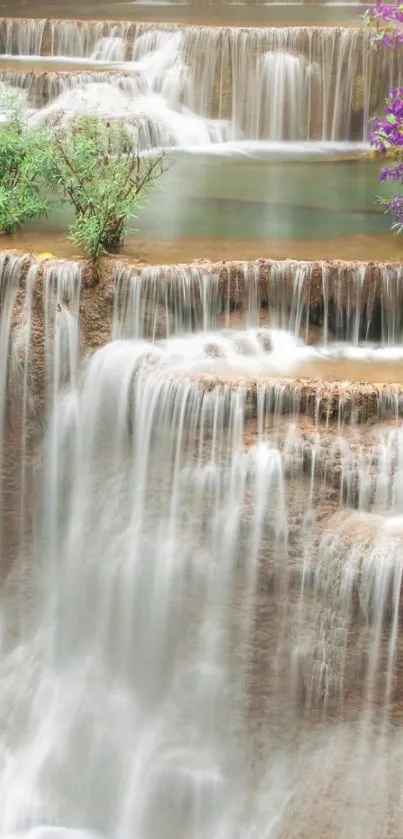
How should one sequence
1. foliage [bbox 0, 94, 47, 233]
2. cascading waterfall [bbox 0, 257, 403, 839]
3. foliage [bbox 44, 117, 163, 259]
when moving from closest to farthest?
cascading waterfall [bbox 0, 257, 403, 839], foliage [bbox 44, 117, 163, 259], foliage [bbox 0, 94, 47, 233]

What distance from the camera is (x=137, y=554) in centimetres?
761

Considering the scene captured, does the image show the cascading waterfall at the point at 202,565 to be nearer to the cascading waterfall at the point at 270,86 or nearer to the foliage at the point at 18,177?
the foliage at the point at 18,177

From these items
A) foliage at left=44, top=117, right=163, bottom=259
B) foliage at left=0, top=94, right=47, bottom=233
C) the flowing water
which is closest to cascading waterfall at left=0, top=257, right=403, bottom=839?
the flowing water

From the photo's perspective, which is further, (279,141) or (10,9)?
(10,9)

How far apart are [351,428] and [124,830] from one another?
10.5 feet

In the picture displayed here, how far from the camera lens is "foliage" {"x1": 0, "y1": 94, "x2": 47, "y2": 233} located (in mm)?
9219

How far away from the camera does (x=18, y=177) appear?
9422mm

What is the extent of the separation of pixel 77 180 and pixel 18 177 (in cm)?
83

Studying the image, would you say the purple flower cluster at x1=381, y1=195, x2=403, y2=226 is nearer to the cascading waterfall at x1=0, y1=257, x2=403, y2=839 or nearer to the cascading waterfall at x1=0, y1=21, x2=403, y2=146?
the cascading waterfall at x1=0, y1=257, x2=403, y2=839

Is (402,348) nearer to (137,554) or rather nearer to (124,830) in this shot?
(137,554)

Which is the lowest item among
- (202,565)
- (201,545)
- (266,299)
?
(202,565)

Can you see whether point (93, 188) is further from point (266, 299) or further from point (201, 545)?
point (201, 545)

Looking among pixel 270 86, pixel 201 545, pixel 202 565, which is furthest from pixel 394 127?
pixel 270 86

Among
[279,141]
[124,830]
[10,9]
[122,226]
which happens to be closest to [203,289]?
[122,226]
